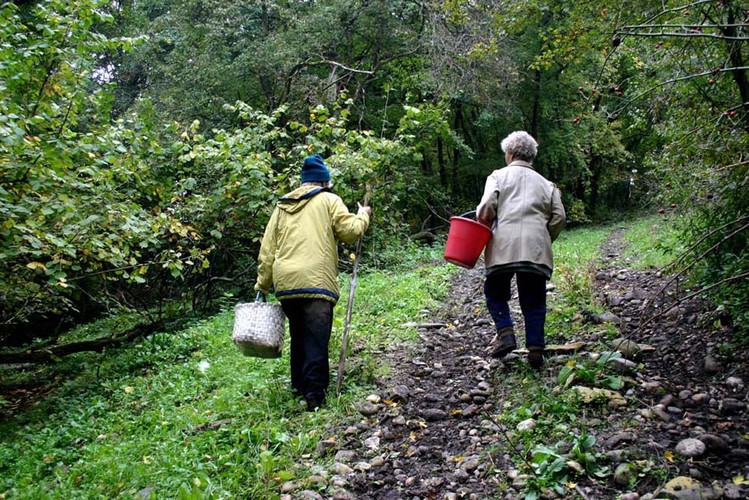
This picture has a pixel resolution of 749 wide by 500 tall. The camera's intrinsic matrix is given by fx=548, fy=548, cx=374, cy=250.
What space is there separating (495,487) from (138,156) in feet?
20.4

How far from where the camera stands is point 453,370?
4.88 meters

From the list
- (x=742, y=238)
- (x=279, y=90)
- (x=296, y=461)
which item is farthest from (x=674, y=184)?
(x=279, y=90)

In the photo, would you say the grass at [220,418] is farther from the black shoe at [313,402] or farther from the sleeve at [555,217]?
the sleeve at [555,217]

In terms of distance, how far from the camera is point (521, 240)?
4.25m

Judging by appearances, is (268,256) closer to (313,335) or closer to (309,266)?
(309,266)

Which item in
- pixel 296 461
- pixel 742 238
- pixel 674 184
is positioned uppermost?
pixel 674 184

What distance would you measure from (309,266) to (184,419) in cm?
167

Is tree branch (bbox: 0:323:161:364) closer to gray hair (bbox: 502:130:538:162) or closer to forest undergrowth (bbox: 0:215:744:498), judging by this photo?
forest undergrowth (bbox: 0:215:744:498)

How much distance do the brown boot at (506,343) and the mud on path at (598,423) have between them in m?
0.20

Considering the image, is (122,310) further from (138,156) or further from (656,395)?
(656,395)

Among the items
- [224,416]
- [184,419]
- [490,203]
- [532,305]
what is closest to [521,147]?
[490,203]

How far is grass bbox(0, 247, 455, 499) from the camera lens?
11.2 feet

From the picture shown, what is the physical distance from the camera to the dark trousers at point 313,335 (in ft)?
13.7

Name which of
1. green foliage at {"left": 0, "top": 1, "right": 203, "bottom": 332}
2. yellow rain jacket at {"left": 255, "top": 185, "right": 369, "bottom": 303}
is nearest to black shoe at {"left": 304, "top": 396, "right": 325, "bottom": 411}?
yellow rain jacket at {"left": 255, "top": 185, "right": 369, "bottom": 303}
